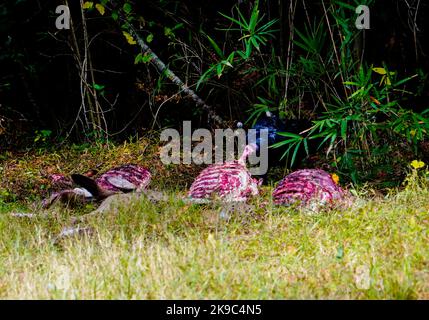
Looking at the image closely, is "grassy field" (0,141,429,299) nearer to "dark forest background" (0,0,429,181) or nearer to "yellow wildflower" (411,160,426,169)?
"yellow wildflower" (411,160,426,169)

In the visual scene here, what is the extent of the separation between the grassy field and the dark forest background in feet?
4.22

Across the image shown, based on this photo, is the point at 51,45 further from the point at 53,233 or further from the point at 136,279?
the point at 136,279

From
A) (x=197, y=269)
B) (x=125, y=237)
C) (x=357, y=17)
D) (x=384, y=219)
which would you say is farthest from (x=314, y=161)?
(x=197, y=269)

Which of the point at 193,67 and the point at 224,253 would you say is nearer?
the point at 224,253

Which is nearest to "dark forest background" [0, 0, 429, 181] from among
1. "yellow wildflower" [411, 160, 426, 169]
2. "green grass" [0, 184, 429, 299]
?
"yellow wildflower" [411, 160, 426, 169]

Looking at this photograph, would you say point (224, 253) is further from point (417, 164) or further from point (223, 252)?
point (417, 164)

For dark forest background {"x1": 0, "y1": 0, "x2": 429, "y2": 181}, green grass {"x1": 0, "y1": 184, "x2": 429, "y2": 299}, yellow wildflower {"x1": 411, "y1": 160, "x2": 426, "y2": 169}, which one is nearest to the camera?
green grass {"x1": 0, "y1": 184, "x2": 429, "y2": 299}

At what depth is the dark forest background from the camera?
4.91 m

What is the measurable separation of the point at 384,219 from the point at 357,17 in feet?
5.71

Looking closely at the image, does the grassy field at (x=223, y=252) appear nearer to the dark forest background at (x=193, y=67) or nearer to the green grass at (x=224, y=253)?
the green grass at (x=224, y=253)

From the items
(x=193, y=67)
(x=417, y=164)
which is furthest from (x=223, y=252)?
(x=193, y=67)

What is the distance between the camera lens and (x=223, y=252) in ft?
9.62

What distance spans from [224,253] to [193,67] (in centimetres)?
294

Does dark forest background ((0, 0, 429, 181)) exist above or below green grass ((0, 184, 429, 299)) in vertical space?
above
